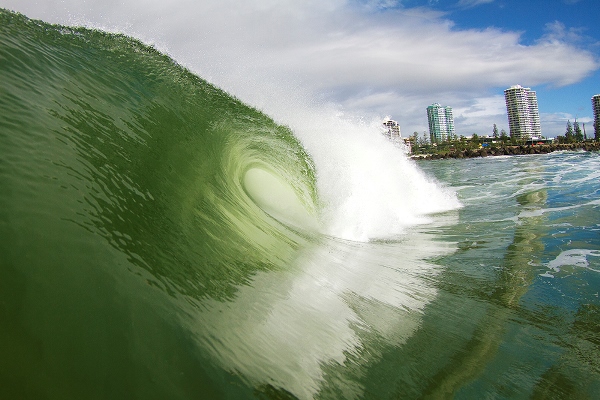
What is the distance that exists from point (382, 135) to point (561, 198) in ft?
20.7

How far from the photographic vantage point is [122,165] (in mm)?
3348

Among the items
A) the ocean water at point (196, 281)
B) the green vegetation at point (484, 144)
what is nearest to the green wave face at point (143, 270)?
the ocean water at point (196, 281)

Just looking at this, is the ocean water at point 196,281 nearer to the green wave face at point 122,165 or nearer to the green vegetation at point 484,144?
the green wave face at point 122,165

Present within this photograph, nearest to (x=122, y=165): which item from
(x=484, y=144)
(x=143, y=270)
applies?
(x=143, y=270)

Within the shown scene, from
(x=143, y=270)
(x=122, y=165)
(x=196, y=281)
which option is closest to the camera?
(x=143, y=270)

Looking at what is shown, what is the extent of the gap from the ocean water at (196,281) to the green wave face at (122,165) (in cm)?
2

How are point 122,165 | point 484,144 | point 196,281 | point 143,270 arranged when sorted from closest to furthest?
point 143,270 → point 196,281 → point 122,165 → point 484,144

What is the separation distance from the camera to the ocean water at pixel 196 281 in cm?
193

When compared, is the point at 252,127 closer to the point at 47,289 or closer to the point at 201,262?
the point at 201,262

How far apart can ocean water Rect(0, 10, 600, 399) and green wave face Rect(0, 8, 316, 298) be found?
0.07 ft

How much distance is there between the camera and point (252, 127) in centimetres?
877

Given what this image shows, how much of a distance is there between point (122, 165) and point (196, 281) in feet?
4.39

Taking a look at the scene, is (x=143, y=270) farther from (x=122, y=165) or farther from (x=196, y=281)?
(x=122, y=165)

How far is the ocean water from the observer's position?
76.0 inches
